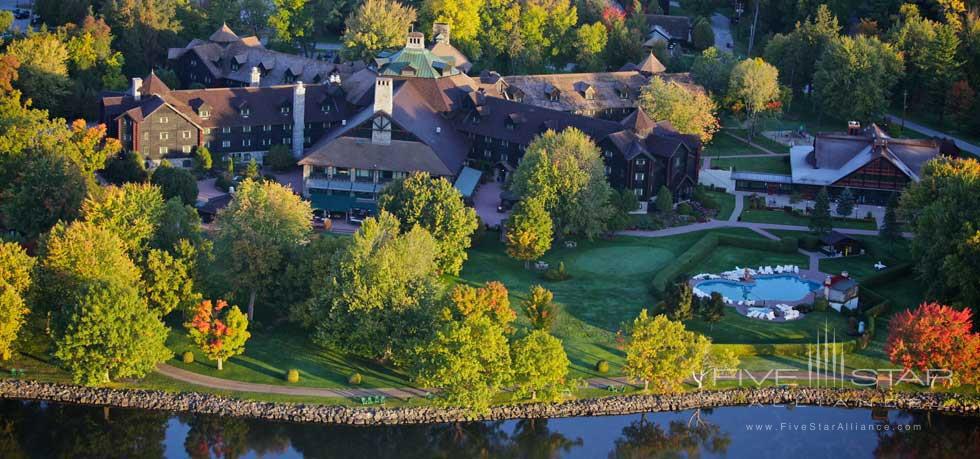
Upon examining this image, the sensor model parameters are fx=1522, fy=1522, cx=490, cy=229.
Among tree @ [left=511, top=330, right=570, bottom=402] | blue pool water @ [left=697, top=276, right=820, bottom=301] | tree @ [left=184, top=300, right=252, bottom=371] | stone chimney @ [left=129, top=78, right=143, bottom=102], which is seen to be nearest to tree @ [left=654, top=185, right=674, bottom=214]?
blue pool water @ [left=697, top=276, right=820, bottom=301]

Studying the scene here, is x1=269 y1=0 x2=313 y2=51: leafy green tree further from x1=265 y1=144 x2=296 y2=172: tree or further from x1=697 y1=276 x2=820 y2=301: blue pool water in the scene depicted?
x1=697 y1=276 x2=820 y2=301: blue pool water

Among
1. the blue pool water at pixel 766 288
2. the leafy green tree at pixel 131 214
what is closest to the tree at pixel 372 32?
the leafy green tree at pixel 131 214

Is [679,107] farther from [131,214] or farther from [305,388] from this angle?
[305,388]

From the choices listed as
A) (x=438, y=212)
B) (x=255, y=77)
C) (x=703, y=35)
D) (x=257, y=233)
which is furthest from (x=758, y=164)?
(x=257, y=233)

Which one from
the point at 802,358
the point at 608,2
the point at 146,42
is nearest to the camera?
the point at 802,358

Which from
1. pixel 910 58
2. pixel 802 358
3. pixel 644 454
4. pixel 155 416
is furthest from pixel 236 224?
pixel 910 58

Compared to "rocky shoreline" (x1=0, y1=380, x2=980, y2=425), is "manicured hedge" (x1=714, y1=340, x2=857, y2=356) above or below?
above

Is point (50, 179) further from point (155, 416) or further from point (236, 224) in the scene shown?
point (155, 416)
